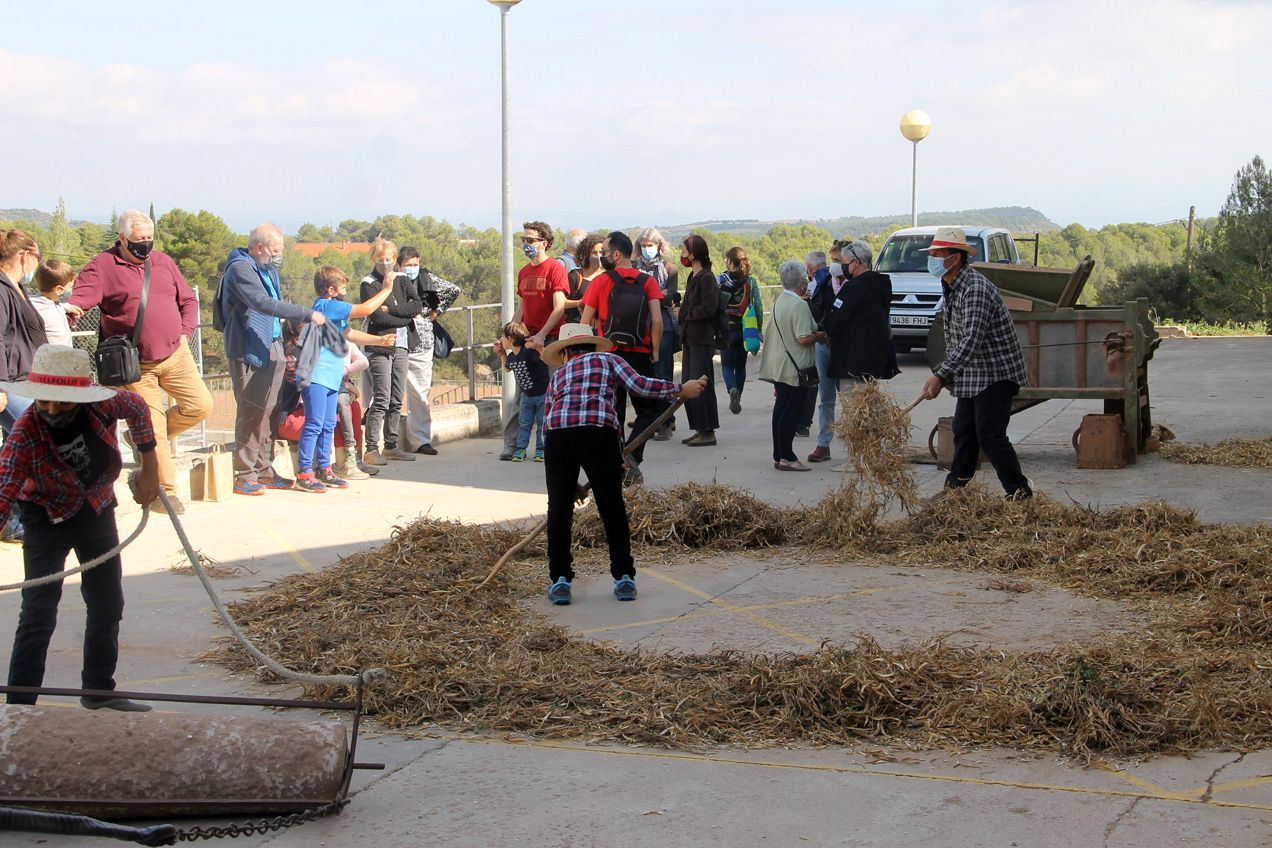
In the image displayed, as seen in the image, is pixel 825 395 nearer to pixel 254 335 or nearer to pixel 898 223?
pixel 254 335

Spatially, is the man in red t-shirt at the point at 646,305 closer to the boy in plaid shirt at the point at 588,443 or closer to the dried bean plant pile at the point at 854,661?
the dried bean plant pile at the point at 854,661

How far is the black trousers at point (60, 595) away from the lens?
5.37 meters

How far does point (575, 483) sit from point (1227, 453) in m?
7.07

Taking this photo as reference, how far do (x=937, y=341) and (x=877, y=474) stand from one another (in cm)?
333

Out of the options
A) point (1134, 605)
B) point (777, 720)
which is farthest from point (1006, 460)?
point (777, 720)

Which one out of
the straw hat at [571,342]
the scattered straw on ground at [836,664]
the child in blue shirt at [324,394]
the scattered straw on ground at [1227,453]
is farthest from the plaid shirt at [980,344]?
the child in blue shirt at [324,394]

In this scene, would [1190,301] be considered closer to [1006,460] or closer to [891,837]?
[1006,460]

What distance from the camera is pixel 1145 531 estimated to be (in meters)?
8.31

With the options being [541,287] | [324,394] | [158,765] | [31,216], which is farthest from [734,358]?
[31,216]

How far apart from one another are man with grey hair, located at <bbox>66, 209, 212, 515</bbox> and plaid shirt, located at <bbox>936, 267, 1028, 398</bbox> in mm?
5410

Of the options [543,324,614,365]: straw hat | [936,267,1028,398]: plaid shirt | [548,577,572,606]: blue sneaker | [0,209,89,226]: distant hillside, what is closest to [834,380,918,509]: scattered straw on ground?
[936,267,1028,398]: plaid shirt

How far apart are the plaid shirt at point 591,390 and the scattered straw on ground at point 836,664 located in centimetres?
108

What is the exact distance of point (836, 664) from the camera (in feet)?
18.7

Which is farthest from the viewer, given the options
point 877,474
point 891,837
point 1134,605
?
point 877,474
